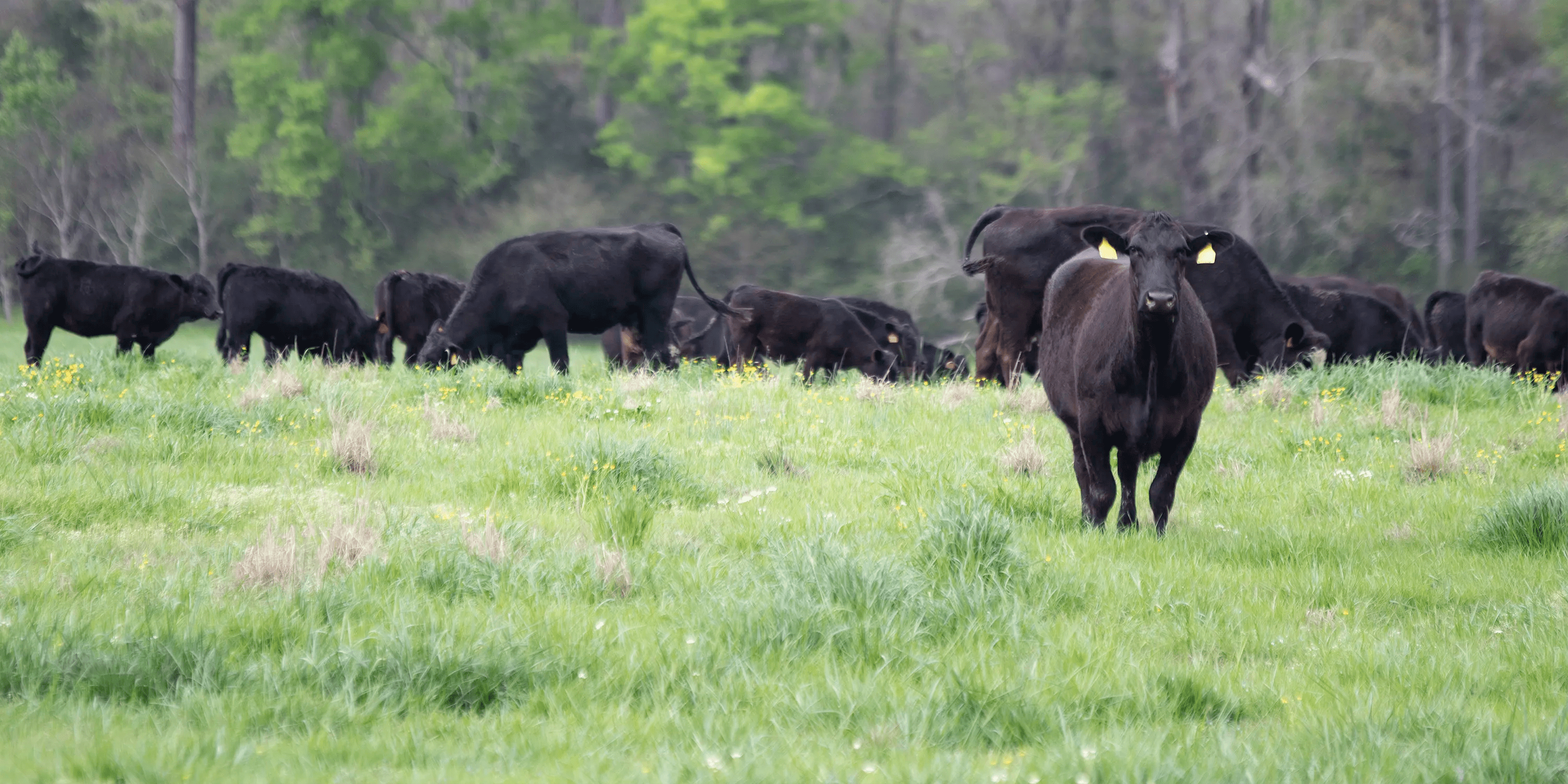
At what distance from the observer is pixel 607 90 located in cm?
4053

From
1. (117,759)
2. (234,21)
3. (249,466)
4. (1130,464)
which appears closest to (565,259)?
(249,466)

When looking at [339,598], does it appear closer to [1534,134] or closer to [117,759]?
[117,759]

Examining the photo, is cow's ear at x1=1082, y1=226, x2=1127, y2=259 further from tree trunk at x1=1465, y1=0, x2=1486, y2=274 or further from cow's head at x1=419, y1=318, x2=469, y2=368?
tree trunk at x1=1465, y1=0, x2=1486, y2=274

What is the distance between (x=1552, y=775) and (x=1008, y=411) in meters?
7.07

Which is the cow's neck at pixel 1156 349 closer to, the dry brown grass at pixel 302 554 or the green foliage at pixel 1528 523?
the green foliage at pixel 1528 523

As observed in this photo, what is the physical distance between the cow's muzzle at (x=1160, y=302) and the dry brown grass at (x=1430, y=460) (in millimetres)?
2807

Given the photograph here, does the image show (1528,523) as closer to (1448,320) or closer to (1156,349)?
(1156,349)

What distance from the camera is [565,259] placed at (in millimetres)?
14227

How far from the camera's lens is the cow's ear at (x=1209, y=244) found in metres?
6.19

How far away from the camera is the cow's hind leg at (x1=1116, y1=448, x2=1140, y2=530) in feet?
20.4

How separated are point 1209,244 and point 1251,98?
28.3 m

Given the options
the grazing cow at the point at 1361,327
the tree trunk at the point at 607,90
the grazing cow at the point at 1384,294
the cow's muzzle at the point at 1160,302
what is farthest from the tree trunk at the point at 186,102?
the cow's muzzle at the point at 1160,302

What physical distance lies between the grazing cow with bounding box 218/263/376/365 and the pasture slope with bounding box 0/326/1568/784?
7685mm

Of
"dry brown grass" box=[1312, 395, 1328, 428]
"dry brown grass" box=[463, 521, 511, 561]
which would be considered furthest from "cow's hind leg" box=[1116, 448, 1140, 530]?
"dry brown grass" box=[1312, 395, 1328, 428]
